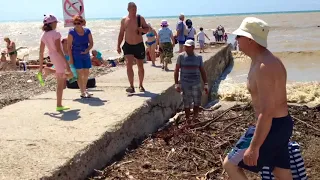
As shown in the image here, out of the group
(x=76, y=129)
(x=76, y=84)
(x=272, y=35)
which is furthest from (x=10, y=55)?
(x=272, y=35)

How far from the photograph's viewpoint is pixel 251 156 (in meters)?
3.26

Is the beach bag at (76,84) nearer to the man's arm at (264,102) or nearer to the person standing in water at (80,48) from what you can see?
the person standing in water at (80,48)

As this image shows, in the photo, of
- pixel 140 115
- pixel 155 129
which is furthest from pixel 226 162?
pixel 155 129

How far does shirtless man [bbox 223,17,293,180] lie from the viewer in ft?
10.4

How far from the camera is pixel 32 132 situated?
5.22 meters

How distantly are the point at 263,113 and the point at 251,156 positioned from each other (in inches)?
13.1

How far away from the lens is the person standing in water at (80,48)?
7.18 meters

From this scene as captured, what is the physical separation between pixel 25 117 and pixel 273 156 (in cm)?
370

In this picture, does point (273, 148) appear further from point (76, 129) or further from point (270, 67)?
point (76, 129)

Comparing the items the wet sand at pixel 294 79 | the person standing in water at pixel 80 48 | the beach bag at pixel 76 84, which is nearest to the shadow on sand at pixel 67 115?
the person standing in water at pixel 80 48

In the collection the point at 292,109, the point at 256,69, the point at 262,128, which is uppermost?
the point at 256,69

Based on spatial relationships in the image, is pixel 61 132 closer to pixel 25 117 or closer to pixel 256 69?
pixel 25 117

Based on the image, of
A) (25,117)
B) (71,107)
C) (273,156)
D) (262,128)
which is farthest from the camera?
(71,107)

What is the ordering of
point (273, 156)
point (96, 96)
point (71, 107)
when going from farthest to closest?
point (96, 96), point (71, 107), point (273, 156)
